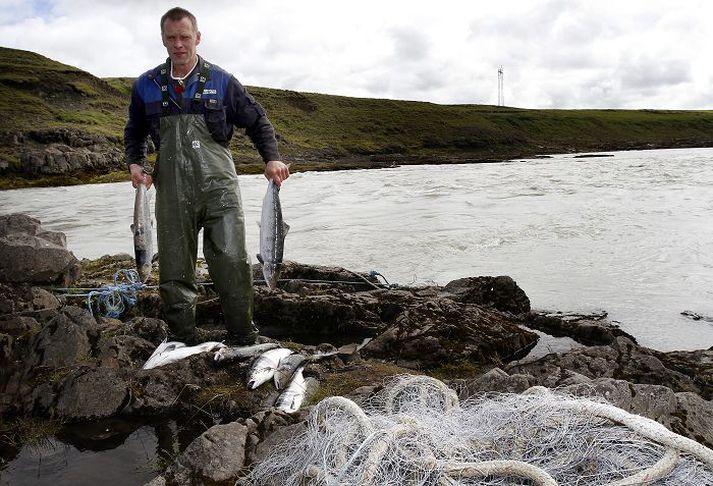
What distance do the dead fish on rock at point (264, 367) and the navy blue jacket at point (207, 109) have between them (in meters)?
2.00

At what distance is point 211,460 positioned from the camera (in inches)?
151

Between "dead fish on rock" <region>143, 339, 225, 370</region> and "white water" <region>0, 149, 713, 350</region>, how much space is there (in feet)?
19.9

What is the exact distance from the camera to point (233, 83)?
5.86 meters

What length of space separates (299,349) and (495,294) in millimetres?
3950

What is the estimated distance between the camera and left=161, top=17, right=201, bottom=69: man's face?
550 centimetres

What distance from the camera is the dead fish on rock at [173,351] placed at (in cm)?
590

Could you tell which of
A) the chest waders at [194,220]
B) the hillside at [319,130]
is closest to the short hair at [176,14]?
the chest waders at [194,220]

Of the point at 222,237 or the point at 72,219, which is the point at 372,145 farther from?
the point at 222,237

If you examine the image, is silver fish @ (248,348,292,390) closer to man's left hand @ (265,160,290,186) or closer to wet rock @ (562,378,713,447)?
man's left hand @ (265,160,290,186)

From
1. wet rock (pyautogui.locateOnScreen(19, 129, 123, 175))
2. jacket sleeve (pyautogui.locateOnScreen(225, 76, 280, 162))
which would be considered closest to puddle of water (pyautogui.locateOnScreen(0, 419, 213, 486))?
jacket sleeve (pyautogui.locateOnScreen(225, 76, 280, 162))

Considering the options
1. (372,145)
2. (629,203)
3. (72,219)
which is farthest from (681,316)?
(372,145)

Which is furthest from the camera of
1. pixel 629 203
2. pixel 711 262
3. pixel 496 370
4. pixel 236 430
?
pixel 629 203

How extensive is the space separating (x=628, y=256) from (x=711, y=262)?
5.52 feet

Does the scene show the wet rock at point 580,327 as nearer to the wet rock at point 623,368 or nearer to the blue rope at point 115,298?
the wet rock at point 623,368
